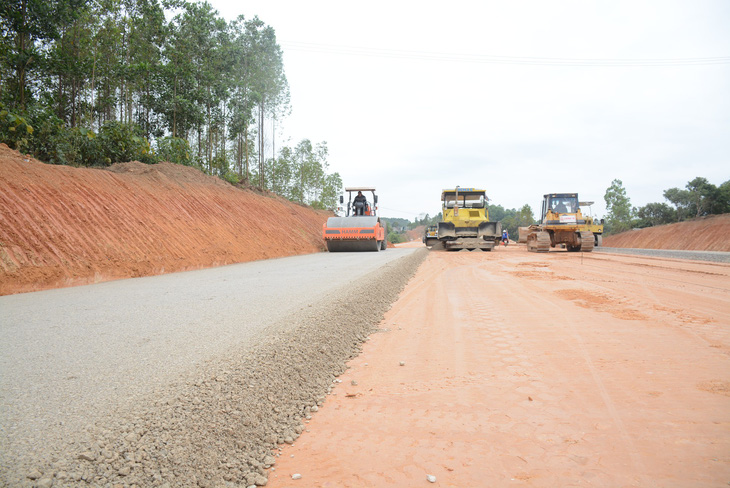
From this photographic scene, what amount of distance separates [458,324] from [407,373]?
2.02 meters

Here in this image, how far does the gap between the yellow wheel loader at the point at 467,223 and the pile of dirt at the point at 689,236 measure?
2090 centimetres

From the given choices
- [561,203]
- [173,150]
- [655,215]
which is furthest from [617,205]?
[173,150]

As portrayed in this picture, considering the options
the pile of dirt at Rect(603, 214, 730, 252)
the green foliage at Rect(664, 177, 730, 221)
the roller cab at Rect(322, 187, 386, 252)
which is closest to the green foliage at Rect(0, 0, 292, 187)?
the roller cab at Rect(322, 187, 386, 252)

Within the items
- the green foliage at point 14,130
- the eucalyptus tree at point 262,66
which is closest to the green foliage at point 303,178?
the eucalyptus tree at point 262,66

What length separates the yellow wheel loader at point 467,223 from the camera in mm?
22766

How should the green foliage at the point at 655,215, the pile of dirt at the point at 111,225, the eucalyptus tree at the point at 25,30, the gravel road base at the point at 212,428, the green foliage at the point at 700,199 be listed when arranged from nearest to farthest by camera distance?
the gravel road base at the point at 212,428
the pile of dirt at the point at 111,225
the eucalyptus tree at the point at 25,30
the green foliage at the point at 700,199
the green foliage at the point at 655,215

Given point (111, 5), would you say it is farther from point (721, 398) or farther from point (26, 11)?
point (721, 398)

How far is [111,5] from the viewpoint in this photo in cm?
2645

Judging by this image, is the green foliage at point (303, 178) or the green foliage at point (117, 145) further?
the green foliage at point (303, 178)

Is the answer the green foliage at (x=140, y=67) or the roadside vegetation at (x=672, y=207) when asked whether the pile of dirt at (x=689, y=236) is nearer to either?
the roadside vegetation at (x=672, y=207)

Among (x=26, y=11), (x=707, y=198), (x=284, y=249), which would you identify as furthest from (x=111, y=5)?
(x=707, y=198)

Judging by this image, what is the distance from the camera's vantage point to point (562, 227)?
74.7 feet

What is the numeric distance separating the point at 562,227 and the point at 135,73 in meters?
25.8

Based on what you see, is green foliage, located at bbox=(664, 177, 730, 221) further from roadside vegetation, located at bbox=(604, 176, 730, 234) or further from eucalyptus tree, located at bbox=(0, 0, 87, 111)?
eucalyptus tree, located at bbox=(0, 0, 87, 111)
